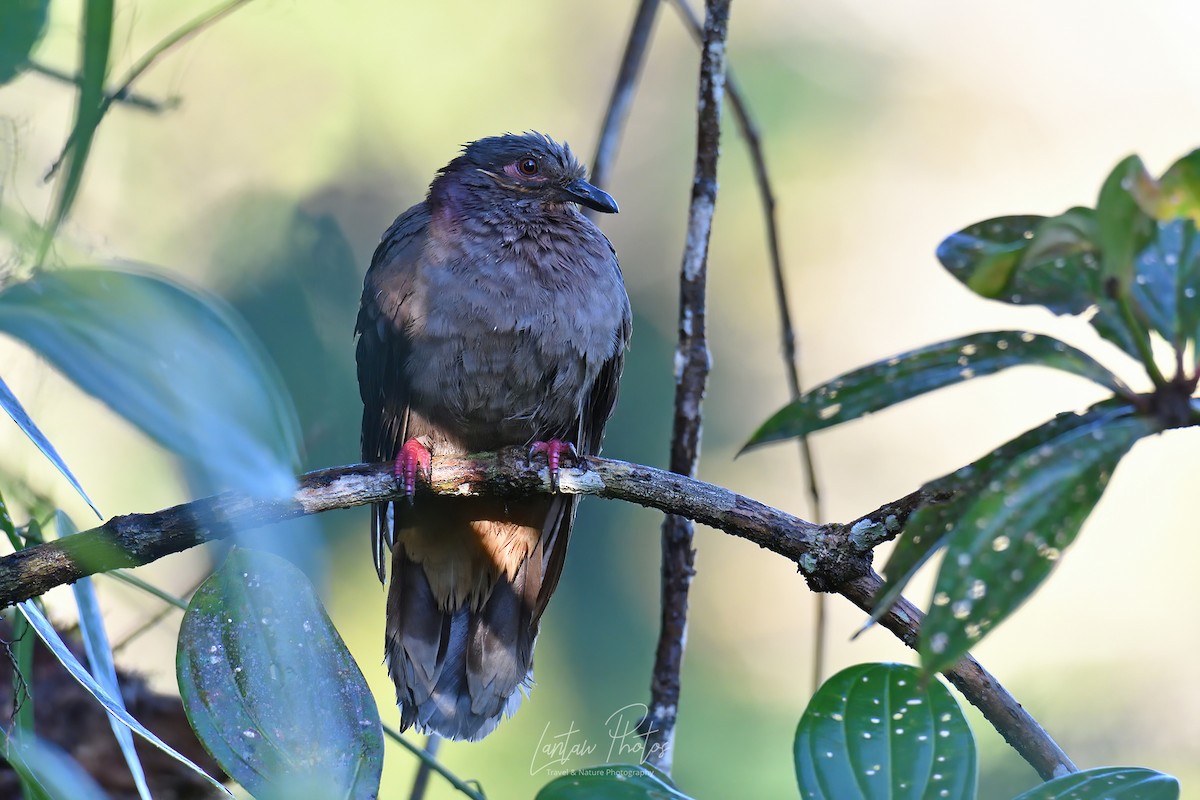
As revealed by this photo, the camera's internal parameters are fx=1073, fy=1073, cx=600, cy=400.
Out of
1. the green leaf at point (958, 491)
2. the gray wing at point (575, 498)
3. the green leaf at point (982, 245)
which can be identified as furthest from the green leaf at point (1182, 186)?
the gray wing at point (575, 498)

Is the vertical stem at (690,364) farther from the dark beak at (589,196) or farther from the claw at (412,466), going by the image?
the dark beak at (589,196)

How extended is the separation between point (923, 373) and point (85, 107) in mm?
883

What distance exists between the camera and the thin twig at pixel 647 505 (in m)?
1.76

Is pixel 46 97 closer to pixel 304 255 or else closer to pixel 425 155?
pixel 304 255

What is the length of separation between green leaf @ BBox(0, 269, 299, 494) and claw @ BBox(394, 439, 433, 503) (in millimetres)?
1322

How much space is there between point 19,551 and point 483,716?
1.74 metres

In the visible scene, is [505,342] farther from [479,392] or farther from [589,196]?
[589,196]

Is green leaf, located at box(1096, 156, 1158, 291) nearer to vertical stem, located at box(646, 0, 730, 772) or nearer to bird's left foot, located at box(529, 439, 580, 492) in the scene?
bird's left foot, located at box(529, 439, 580, 492)

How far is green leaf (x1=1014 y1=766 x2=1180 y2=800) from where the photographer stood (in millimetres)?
1367

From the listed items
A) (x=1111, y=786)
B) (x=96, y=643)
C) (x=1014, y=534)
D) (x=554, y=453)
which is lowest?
(x=1111, y=786)

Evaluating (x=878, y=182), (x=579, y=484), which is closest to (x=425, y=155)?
(x=878, y=182)

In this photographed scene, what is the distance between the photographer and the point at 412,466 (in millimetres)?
2719

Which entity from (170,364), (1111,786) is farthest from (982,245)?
Answer: (170,364)

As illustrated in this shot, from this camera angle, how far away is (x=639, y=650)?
642cm
